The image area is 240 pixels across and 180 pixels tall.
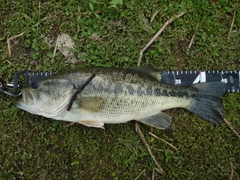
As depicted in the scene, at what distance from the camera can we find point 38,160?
372 centimetres

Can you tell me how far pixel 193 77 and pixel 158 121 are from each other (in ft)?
2.93

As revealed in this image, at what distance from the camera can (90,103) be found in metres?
3.26

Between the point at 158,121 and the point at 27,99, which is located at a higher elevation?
the point at 27,99

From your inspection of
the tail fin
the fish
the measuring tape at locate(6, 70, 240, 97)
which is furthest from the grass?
the fish

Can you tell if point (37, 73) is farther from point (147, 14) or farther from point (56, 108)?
point (147, 14)

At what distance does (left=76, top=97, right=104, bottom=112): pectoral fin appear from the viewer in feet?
10.6

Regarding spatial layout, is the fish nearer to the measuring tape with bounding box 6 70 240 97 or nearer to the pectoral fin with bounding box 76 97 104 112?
the pectoral fin with bounding box 76 97 104 112

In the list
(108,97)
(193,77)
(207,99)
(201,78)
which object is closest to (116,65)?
(108,97)

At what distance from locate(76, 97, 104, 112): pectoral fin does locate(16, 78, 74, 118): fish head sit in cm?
16

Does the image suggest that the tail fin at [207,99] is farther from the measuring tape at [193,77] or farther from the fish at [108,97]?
the measuring tape at [193,77]

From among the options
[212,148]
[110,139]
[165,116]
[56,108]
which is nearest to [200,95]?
[165,116]

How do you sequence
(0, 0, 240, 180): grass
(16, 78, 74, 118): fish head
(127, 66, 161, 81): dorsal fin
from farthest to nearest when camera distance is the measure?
(0, 0, 240, 180): grass
(127, 66, 161, 81): dorsal fin
(16, 78, 74, 118): fish head

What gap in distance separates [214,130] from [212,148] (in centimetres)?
27

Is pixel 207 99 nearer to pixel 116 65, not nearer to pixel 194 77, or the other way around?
pixel 194 77
